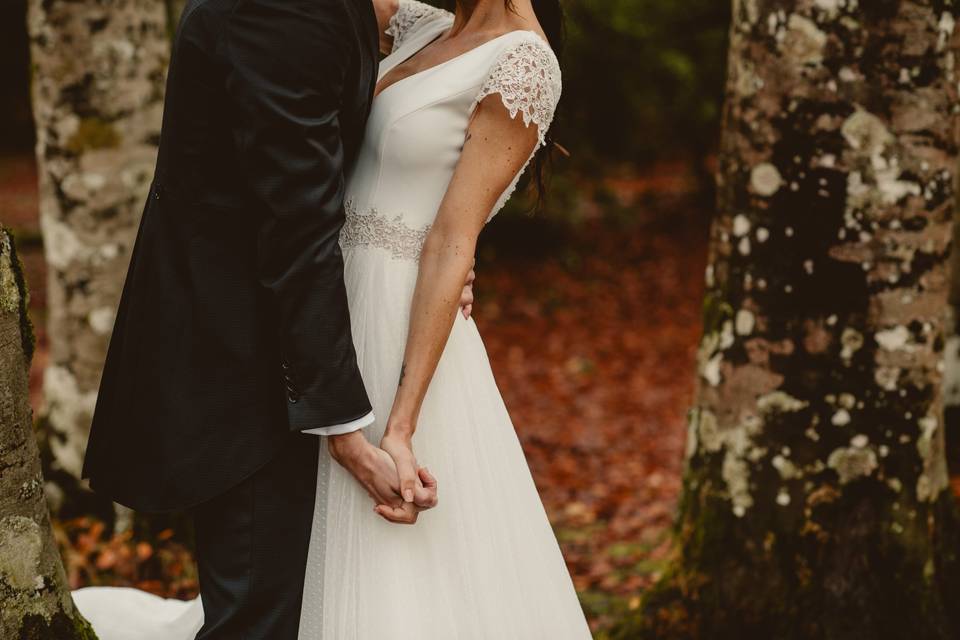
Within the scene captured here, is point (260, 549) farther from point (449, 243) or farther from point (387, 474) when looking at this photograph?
point (449, 243)

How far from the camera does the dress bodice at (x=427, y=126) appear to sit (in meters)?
2.28

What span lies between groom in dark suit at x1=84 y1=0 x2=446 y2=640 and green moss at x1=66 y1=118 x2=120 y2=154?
236 centimetres

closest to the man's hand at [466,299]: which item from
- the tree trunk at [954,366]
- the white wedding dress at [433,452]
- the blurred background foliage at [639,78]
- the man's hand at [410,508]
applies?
the white wedding dress at [433,452]

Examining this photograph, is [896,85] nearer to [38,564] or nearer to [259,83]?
[259,83]

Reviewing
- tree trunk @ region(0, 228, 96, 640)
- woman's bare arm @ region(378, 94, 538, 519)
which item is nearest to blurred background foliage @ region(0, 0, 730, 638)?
woman's bare arm @ region(378, 94, 538, 519)

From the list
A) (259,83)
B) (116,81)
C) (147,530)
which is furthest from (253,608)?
(116,81)

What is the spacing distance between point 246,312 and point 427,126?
58 centimetres

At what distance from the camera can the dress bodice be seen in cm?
228

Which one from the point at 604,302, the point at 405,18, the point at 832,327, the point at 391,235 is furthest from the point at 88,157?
the point at 604,302

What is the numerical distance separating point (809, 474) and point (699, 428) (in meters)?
0.43

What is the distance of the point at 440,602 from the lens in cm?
230

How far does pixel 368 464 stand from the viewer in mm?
2211

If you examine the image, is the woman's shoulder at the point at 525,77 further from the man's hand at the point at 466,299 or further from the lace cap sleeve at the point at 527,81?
the man's hand at the point at 466,299

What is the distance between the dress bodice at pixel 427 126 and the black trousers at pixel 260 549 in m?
0.53
